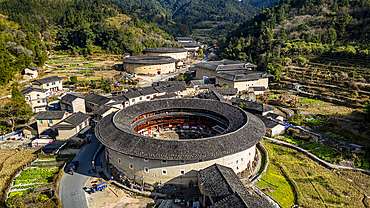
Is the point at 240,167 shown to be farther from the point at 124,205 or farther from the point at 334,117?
the point at 334,117

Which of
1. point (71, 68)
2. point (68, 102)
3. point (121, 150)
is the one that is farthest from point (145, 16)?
point (121, 150)

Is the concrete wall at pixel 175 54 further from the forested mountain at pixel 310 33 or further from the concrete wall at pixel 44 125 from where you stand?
the concrete wall at pixel 44 125

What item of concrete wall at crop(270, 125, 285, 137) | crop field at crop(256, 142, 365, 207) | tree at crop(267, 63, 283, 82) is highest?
tree at crop(267, 63, 283, 82)

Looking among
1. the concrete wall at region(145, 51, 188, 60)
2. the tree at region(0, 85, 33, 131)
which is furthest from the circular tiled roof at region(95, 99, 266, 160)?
the concrete wall at region(145, 51, 188, 60)

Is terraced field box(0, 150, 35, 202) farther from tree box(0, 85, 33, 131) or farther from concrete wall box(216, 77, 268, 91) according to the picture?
concrete wall box(216, 77, 268, 91)

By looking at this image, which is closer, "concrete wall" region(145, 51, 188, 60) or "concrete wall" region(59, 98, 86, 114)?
"concrete wall" region(59, 98, 86, 114)

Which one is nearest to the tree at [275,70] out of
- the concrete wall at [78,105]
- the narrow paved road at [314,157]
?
the narrow paved road at [314,157]

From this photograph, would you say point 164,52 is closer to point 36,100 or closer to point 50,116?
point 36,100
